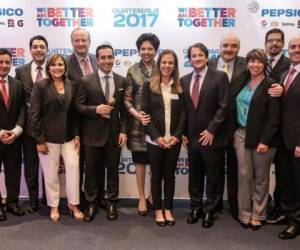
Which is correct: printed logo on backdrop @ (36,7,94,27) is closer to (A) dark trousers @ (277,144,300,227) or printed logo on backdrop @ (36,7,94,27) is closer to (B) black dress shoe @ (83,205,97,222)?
(B) black dress shoe @ (83,205,97,222)

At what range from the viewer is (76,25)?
4.09 meters

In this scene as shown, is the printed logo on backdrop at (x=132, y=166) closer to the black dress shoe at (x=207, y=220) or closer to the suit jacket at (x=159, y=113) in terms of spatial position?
the black dress shoe at (x=207, y=220)

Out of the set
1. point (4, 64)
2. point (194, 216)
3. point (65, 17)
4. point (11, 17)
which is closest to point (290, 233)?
point (194, 216)

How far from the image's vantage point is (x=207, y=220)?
3420mm

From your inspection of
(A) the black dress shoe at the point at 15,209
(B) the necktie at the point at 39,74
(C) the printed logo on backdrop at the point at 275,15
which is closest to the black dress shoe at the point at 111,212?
(A) the black dress shoe at the point at 15,209

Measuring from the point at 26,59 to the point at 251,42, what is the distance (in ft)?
7.87

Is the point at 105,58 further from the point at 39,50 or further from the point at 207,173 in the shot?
the point at 207,173

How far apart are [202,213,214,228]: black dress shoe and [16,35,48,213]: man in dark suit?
5.46 ft

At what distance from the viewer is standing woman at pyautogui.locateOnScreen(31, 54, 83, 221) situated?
332cm

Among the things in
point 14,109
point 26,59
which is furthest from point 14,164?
point 26,59

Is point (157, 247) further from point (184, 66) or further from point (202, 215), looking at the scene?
point (184, 66)

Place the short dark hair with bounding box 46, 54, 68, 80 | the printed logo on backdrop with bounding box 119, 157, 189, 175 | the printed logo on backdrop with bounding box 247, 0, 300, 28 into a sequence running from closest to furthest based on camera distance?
the short dark hair with bounding box 46, 54, 68, 80 < the printed logo on backdrop with bounding box 247, 0, 300, 28 < the printed logo on backdrop with bounding box 119, 157, 189, 175

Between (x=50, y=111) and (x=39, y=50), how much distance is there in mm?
634

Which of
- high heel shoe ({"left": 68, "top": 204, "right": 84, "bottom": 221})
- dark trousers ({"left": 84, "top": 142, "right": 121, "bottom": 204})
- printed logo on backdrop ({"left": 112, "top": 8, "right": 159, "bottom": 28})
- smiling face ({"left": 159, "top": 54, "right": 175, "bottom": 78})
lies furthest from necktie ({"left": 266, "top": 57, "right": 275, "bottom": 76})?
high heel shoe ({"left": 68, "top": 204, "right": 84, "bottom": 221})
